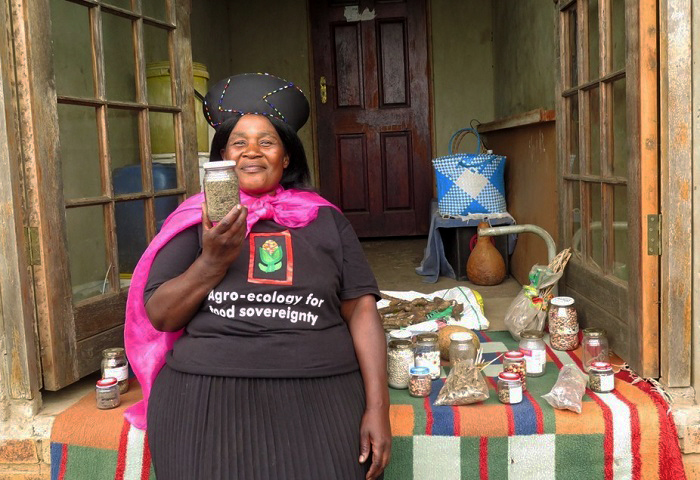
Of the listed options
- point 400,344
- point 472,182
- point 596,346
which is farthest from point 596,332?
point 472,182

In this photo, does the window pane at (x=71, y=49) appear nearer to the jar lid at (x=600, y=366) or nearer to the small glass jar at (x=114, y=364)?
the small glass jar at (x=114, y=364)

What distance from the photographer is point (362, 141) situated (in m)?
6.34

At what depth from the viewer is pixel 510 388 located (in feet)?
6.88

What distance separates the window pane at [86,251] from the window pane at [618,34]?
1692mm

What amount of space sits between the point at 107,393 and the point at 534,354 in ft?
4.29

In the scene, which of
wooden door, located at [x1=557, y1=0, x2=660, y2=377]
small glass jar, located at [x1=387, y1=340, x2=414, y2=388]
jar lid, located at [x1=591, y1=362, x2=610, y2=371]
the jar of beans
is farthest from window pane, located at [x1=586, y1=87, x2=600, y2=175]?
small glass jar, located at [x1=387, y1=340, x2=414, y2=388]

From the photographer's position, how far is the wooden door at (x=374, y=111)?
6.21 metres

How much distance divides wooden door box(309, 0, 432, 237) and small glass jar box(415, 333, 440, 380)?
4.05 m

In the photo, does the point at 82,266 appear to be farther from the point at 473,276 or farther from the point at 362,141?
the point at 362,141

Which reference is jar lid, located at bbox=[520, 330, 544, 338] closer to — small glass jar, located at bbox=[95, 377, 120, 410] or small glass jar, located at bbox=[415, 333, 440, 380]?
small glass jar, located at bbox=[415, 333, 440, 380]

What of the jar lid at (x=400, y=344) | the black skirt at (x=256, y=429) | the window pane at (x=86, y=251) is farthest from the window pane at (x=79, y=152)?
the jar lid at (x=400, y=344)

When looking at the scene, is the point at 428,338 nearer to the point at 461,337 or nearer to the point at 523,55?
the point at 461,337

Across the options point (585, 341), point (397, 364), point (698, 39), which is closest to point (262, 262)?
point (397, 364)

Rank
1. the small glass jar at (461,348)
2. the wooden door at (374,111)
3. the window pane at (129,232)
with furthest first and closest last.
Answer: the wooden door at (374,111) < the window pane at (129,232) < the small glass jar at (461,348)
